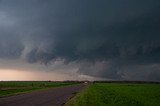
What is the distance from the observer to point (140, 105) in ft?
101

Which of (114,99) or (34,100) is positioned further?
(114,99)

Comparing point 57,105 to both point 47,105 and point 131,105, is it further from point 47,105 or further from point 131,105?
point 131,105

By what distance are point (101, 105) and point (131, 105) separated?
9.88 feet

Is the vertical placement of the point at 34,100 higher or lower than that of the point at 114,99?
lower

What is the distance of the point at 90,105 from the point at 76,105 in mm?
1450

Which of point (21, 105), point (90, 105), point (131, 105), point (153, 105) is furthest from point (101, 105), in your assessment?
point (21, 105)

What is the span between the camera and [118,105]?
99.9ft

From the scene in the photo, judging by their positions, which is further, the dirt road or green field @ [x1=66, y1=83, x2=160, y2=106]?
green field @ [x1=66, y1=83, x2=160, y2=106]

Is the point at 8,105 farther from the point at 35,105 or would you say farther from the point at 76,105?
the point at 76,105

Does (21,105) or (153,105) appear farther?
(153,105)

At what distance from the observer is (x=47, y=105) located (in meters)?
29.8

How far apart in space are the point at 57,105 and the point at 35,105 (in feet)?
7.67

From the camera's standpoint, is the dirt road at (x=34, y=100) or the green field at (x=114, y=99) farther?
the green field at (x=114, y=99)

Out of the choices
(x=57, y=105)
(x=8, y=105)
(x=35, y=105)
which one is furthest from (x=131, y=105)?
(x=8, y=105)
